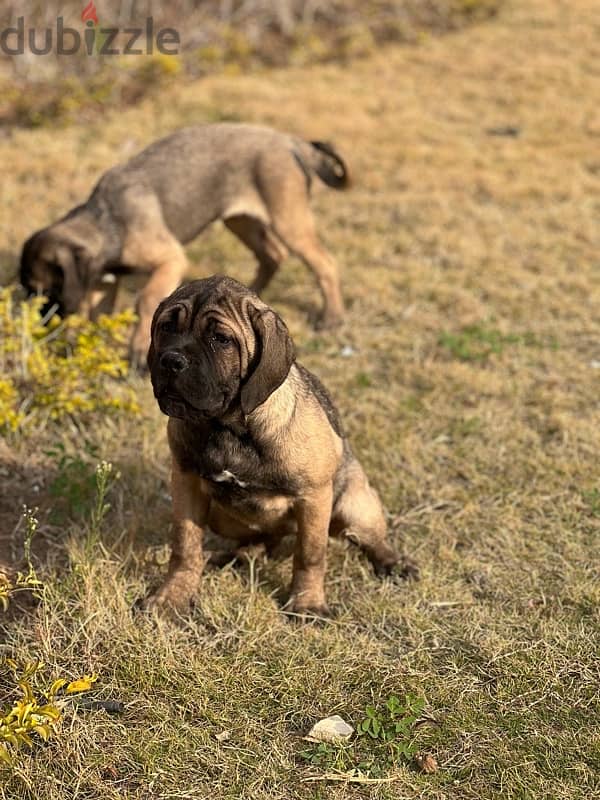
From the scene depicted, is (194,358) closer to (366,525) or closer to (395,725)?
(366,525)

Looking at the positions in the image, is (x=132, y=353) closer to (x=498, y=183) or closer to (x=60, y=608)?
(x=60, y=608)

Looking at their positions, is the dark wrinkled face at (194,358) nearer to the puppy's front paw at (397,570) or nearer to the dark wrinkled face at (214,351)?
the dark wrinkled face at (214,351)

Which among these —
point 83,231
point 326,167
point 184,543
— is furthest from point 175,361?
point 326,167

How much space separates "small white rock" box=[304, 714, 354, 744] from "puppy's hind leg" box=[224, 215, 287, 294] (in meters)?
4.75

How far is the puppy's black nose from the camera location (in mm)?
3342

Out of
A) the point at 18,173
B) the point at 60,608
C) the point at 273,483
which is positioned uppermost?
the point at 273,483

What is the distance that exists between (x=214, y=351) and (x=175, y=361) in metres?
0.16

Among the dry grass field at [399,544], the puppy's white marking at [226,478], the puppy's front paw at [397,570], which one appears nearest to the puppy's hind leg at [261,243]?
the dry grass field at [399,544]

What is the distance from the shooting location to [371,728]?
11.7ft

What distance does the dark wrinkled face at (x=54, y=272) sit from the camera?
6.52 m

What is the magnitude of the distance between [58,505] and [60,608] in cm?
104

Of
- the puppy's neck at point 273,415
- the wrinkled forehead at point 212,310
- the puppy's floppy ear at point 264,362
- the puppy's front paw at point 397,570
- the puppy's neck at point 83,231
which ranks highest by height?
the wrinkled forehead at point 212,310

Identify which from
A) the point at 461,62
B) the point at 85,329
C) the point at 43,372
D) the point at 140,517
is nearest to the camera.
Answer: the point at 140,517

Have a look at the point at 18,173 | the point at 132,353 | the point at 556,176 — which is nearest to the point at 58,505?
the point at 132,353
